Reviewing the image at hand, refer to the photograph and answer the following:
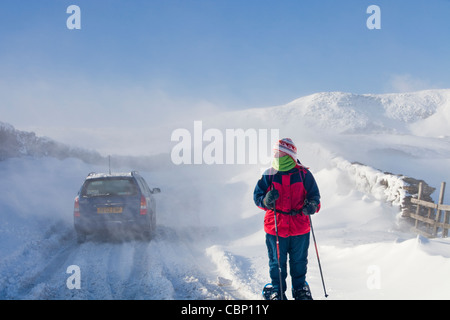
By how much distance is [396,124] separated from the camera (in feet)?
267

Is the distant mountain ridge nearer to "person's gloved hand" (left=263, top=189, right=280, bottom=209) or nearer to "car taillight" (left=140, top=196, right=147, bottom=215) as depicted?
"car taillight" (left=140, top=196, right=147, bottom=215)

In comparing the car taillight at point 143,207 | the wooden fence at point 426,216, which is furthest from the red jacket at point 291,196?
the wooden fence at point 426,216

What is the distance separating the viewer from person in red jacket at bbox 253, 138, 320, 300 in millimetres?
4039

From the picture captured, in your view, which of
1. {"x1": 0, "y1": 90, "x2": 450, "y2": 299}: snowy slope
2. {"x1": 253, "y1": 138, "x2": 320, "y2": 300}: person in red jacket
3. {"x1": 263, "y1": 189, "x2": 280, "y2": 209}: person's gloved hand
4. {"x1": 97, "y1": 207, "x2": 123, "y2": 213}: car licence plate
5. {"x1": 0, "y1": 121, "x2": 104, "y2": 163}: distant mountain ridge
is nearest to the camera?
{"x1": 263, "y1": 189, "x2": 280, "y2": 209}: person's gloved hand

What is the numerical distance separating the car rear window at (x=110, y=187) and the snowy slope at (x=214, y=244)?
1.19 metres

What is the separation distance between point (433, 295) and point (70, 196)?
1502cm

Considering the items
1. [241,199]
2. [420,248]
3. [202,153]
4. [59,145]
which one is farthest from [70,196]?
[202,153]

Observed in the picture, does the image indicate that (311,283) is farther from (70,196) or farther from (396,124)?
(396,124)

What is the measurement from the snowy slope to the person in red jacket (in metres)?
0.89

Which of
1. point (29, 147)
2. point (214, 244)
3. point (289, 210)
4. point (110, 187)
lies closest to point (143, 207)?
point (110, 187)

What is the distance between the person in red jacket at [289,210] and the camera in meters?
4.04

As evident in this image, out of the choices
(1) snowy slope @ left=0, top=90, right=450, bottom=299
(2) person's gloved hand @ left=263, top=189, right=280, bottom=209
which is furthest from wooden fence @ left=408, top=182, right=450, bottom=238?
(2) person's gloved hand @ left=263, top=189, right=280, bottom=209

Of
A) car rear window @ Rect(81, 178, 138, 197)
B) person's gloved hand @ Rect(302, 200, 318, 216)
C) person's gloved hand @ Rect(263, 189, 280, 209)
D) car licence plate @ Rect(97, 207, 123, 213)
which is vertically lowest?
car licence plate @ Rect(97, 207, 123, 213)

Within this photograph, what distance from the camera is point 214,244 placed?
29.1 feet
